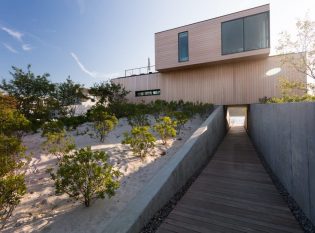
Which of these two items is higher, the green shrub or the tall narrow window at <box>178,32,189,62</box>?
the tall narrow window at <box>178,32,189,62</box>

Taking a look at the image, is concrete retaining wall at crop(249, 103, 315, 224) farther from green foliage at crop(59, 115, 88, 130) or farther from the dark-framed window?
the dark-framed window

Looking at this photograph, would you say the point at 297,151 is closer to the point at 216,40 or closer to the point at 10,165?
the point at 10,165

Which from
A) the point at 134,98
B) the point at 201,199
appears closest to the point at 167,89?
the point at 134,98

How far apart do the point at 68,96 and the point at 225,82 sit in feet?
41.0

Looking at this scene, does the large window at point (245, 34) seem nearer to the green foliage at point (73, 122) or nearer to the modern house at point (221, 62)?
the modern house at point (221, 62)

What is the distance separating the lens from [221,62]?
15.7 meters

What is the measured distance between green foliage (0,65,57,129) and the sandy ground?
459 centimetres

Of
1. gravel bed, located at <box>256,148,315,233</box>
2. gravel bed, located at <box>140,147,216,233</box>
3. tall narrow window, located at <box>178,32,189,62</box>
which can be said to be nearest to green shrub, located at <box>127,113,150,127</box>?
gravel bed, located at <box>140,147,216,233</box>

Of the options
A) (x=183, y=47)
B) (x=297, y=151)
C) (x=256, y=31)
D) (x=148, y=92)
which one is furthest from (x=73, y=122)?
(x=256, y=31)

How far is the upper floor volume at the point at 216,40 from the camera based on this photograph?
13.7m

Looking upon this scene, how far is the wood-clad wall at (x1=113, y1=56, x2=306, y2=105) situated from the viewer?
48.3 feet

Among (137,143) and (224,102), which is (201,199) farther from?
(224,102)

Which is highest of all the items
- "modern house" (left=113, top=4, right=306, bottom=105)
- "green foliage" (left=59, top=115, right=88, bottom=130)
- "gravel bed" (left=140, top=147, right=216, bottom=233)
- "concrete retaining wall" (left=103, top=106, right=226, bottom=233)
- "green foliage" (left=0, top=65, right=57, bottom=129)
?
"modern house" (left=113, top=4, right=306, bottom=105)

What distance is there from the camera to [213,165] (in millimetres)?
6930
